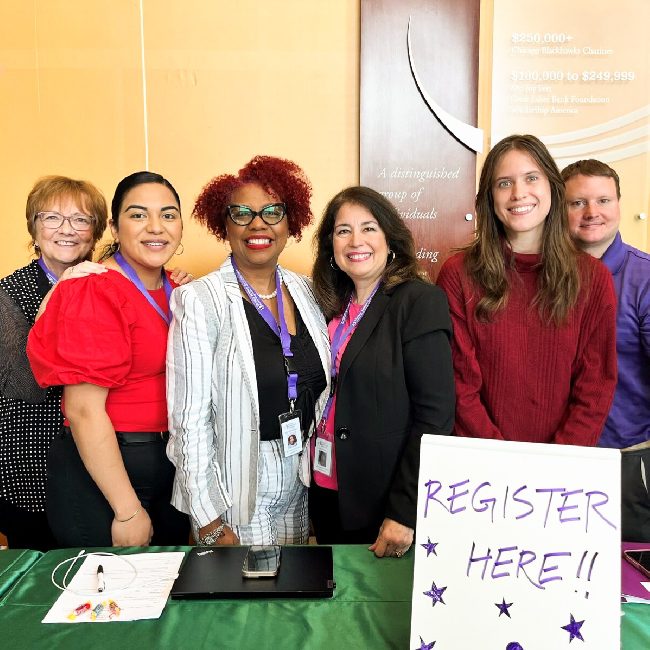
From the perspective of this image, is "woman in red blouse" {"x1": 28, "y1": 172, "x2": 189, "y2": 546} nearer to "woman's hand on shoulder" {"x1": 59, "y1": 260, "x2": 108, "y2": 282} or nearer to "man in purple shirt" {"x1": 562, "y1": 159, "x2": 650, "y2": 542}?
"woman's hand on shoulder" {"x1": 59, "y1": 260, "x2": 108, "y2": 282}

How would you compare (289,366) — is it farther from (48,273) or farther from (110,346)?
(48,273)

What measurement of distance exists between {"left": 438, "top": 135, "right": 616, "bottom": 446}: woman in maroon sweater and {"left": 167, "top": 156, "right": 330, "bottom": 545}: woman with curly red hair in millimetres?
465

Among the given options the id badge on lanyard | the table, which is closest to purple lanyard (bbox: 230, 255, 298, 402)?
the id badge on lanyard

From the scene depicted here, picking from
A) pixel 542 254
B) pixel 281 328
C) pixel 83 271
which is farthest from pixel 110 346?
pixel 542 254

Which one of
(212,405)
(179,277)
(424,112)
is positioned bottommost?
(212,405)

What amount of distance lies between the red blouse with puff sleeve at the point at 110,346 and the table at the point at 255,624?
545mm

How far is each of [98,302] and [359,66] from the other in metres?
1.90

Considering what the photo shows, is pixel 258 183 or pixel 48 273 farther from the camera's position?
pixel 48 273

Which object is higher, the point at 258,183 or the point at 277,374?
the point at 258,183

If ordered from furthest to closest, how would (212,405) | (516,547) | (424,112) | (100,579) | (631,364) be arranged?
(424,112) → (631,364) → (212,405) → (100,579) → (516,547)

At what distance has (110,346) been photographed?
60.8 inches

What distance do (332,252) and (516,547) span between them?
124 centimetres

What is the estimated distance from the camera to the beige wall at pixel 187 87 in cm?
279

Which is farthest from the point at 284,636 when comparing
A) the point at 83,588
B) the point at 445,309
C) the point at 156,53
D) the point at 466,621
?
the point at 156,53
